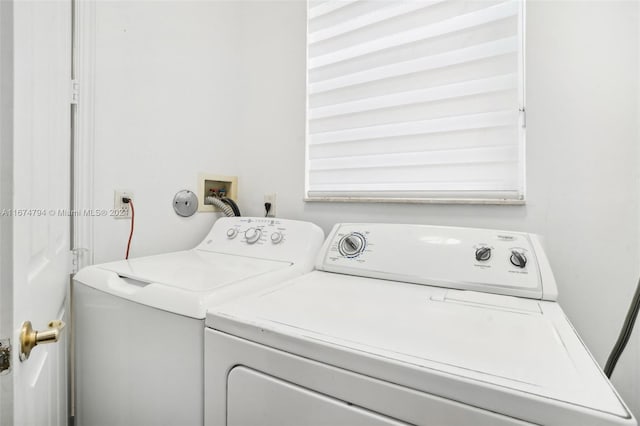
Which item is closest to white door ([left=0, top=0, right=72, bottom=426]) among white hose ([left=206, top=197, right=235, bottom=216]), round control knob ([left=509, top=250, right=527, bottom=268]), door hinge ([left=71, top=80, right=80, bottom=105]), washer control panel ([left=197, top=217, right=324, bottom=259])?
door hinge ([left=71, top=80, right=80, bottom=105])

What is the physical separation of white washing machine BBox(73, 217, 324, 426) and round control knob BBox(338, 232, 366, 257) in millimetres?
138

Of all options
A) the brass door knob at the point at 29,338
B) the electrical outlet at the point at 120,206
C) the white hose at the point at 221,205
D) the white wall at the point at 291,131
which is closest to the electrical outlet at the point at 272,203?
the white wall at the point at 291,131

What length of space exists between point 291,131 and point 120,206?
919mm

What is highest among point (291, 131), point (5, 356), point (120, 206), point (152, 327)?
point (291, 131)

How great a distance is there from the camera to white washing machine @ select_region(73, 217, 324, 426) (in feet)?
2.42

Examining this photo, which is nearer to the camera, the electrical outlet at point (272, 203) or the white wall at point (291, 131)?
the white wall at point (291, 131)

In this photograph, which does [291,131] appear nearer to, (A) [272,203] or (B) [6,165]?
(A) [272,203]

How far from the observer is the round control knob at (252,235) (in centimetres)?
136

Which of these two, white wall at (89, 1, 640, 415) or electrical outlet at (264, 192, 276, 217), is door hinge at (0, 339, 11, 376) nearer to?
white wall at (89, 1, 640, 415)

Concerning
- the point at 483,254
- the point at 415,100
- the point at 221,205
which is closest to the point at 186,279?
the point at 221,205

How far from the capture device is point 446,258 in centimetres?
103

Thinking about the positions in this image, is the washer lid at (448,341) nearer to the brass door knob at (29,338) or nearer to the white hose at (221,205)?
the brass door knob at (29,338)

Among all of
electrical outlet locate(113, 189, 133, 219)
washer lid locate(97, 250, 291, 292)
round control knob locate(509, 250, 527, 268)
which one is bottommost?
washer lid locate(97, 250, 291, 292)

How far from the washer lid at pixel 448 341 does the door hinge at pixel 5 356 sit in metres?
0.35
